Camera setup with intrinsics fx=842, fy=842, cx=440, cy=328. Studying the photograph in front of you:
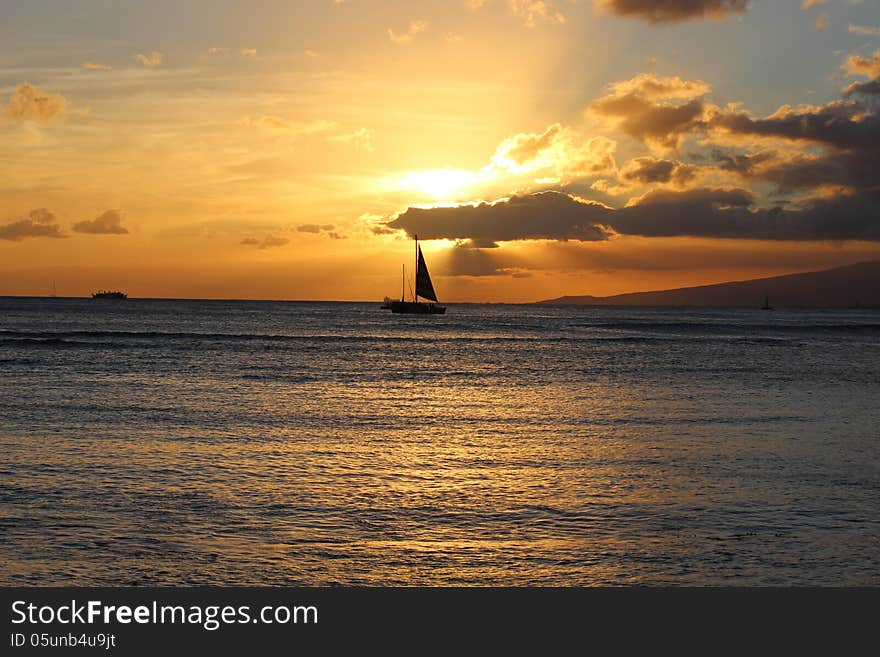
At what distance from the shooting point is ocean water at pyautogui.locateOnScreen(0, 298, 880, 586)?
38.8ft

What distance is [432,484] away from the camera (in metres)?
17.1

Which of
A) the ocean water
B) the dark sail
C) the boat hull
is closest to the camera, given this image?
the ocean water

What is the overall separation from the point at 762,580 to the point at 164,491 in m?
10.6

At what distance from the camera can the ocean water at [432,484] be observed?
1181 cm

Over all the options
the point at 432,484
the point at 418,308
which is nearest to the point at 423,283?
the point at 418,308

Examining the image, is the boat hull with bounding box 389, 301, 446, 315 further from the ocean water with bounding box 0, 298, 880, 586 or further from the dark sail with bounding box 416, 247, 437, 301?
the ocean water with bounding box 0, 298, 880, 586

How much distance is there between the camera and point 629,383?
1730 inches

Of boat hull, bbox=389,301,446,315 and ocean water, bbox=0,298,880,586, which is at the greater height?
boat hull, bbox=389,301,446,315

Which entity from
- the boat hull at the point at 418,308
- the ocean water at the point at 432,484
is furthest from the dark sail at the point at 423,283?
the ocean water at the point at 432,484

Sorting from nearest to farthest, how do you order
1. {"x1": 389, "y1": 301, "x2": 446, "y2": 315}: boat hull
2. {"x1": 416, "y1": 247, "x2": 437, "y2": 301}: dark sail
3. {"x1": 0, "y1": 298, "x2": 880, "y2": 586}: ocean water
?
{"x1": 0, "y1": 298, "x2": 880, "y2": 586}: ocean water, {"x1": 416, "y1": 247, "x2": 437, "y2": 301}: dark sail, {"x1": 389, "y1": 301, "x2": 446, "y2": 315}: boat hull

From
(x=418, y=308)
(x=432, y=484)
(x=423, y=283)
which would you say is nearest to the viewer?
(x=432, y=484)

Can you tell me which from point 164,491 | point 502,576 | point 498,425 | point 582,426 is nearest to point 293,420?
Answer: point 498,425

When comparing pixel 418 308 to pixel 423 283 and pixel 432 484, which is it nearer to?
pixel 423 283

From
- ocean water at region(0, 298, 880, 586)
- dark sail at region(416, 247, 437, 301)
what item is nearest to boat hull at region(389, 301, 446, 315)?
dark sail at region(416, 247, 437, 301)
